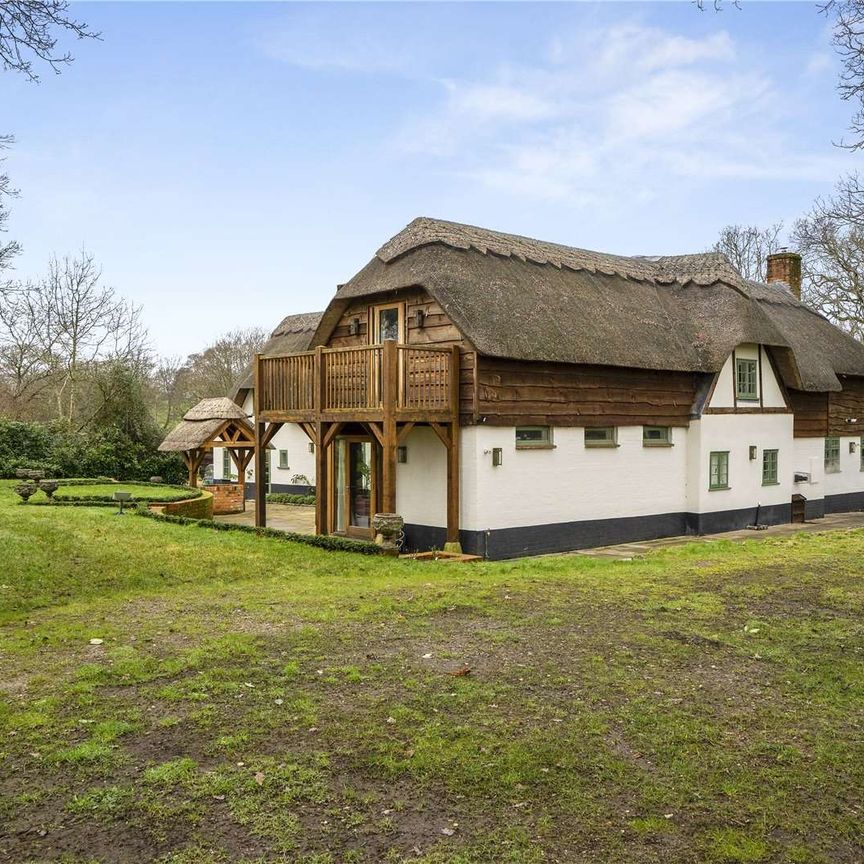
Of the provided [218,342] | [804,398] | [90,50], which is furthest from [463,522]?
[218,342]

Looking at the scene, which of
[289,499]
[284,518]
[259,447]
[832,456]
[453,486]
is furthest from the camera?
[289,499]

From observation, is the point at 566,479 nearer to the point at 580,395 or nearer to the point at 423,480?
A: the point at 580,395

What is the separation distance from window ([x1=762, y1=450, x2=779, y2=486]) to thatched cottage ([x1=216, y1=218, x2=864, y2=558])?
0.22 feet

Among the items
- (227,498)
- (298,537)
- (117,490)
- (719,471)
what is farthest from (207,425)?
(719,471)

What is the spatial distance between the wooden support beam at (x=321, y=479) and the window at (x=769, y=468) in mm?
12114

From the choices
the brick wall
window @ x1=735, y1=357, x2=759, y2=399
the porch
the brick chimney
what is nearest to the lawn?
the porch

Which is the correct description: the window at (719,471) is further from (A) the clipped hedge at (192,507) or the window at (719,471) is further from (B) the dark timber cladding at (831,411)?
(A) the clipped hedge at (192,507)

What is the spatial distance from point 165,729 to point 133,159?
1410cm

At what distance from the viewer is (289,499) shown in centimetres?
2731

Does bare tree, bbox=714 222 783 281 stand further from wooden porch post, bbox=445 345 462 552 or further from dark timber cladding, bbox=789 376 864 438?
wooden porch post, bbox=445 345 462 552

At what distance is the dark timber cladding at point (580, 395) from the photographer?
15.6 metres

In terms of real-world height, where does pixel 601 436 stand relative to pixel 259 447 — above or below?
above

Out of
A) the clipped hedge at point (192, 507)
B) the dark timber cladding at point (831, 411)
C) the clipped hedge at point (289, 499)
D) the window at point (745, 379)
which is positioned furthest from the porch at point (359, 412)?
the dark timber cladding at point (831, 411)

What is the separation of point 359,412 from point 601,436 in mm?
5676
